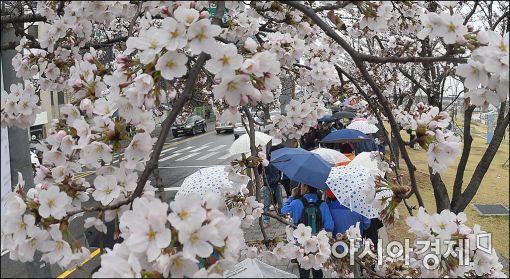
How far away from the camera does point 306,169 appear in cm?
511

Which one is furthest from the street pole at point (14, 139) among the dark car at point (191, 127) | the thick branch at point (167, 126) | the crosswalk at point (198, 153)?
the dark car at point (191, 127)

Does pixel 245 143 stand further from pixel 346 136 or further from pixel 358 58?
pixel 358 58

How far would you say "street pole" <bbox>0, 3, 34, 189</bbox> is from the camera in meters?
3.26

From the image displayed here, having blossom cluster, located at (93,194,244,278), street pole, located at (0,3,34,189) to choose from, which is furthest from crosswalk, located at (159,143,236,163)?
blossom cluster, located at (93,194,244,278)

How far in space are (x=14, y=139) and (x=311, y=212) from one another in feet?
9.44

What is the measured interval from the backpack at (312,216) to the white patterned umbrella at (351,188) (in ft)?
1.01

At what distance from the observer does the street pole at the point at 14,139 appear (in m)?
3.26

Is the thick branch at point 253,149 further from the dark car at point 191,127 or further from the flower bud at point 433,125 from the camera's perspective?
the dark car at point 191,127

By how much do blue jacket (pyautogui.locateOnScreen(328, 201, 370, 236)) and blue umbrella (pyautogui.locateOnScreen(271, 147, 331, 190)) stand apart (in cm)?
37

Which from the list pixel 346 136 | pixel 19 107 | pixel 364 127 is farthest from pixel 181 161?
pixel 19 107

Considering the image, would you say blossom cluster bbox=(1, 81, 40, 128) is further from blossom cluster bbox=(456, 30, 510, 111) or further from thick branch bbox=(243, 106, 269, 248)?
blossom cluster bbox=(456, 30, 510, 111)

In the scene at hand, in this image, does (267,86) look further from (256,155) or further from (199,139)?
(199,139)

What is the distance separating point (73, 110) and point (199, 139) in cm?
2378

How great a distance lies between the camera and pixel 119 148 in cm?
197
